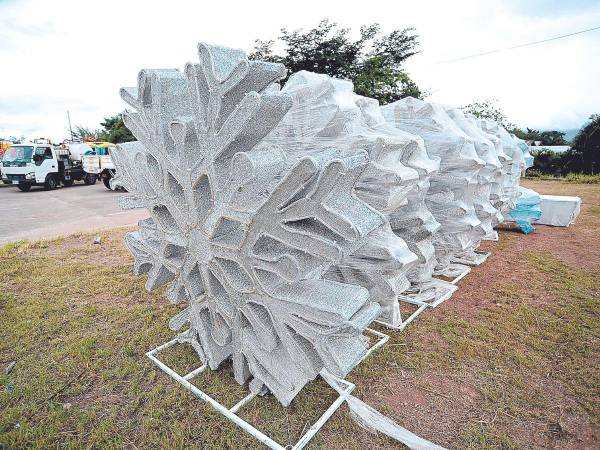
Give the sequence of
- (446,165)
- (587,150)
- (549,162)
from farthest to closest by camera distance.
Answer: (549,162) < (587,150) < (446,165)

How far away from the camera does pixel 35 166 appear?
42.4 feet

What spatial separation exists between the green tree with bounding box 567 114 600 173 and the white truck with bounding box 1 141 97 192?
21.3m

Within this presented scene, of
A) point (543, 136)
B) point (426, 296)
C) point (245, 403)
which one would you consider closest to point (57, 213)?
point (245, 403)

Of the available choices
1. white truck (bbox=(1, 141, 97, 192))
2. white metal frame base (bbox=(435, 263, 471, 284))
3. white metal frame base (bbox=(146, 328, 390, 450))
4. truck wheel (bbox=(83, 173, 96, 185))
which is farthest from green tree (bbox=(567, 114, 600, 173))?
white truck (bbox=(1, 141, 97, 192))

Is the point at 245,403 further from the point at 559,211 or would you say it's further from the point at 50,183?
the point at 50,183

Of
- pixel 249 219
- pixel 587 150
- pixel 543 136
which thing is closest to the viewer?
pixel 249 219

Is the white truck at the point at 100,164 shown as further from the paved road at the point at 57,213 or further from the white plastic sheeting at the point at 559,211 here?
the white plastic sheeting at the point at 559,211

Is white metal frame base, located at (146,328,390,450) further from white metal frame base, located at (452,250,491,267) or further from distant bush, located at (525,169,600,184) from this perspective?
distant bush, located at (525,169,600,184)

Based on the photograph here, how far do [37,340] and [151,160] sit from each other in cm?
200

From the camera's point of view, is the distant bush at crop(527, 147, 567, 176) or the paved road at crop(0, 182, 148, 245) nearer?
the paved road at crop(0, 182, 148, 245)

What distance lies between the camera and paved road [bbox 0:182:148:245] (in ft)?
23.8

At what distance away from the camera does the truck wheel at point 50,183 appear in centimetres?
1360

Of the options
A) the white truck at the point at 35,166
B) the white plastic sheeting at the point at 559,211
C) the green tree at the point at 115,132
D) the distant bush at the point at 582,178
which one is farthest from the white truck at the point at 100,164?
the distant bush at the point at 582,178

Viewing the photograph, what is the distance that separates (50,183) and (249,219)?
15124mm
